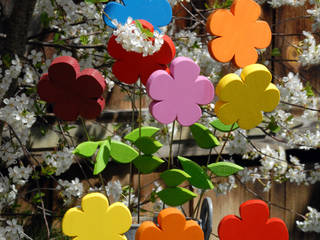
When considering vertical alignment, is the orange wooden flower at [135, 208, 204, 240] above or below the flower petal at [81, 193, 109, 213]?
below

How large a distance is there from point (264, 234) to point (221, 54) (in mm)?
587

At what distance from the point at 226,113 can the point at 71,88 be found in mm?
484

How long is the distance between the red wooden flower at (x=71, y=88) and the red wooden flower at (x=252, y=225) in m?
0.54

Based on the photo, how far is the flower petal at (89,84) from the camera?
5.29 feet

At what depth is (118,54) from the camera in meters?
1.68

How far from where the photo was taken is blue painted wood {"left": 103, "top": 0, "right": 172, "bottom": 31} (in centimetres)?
167

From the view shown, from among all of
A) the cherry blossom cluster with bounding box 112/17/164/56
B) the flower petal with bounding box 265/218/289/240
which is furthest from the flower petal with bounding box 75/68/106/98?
the flower petal with bounding box 265/218/289/240

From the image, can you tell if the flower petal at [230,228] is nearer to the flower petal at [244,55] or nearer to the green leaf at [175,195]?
the green leaf at [175,195]

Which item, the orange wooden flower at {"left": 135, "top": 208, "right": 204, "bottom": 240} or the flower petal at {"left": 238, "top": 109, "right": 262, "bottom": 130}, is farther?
the flower petal at {"left": 238, "top": 109, "right": 262, "bottom": 130}

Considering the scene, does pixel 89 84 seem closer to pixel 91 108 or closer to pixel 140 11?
pixel 91 108

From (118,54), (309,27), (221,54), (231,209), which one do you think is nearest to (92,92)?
(118,54)

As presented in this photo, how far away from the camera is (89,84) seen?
1620 mm

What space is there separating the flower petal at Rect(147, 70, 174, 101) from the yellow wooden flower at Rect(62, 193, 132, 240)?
336 mm

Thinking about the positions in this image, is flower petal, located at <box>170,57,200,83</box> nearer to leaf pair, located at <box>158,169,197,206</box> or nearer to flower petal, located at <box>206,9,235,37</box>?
flower petal, located at <box>206,9,235,37</box>
